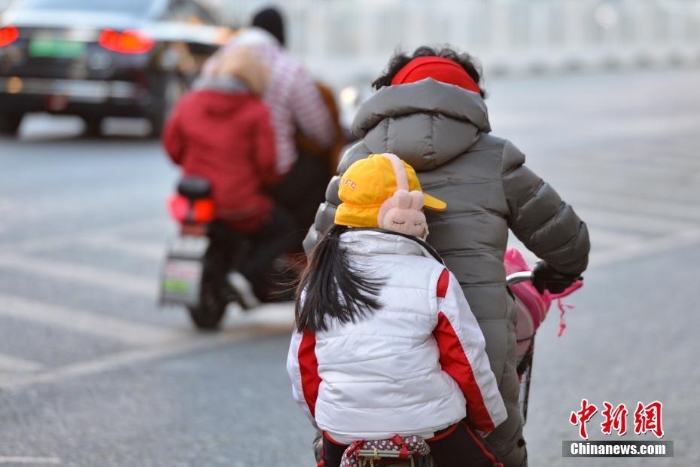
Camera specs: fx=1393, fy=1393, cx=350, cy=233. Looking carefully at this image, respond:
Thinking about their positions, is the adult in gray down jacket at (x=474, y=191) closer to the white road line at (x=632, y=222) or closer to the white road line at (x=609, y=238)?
the white road line at (x=609, y=238)

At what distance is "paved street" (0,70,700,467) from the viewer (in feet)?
18.6

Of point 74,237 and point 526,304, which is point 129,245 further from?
point 526,304

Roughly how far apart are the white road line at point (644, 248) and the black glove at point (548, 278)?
18.5 ft

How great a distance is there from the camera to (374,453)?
3328 mm

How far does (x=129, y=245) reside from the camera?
1011 centimetres

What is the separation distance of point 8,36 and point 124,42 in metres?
1.28

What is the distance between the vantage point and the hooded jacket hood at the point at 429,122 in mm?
3617

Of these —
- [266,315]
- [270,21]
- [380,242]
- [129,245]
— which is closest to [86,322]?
[266,315]

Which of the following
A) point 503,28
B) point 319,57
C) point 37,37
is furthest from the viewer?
point 503,28

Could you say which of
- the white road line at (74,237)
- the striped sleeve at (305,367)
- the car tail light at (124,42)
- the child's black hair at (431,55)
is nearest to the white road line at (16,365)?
the white road line at (74,237)

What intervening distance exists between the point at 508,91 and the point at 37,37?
1100 cm

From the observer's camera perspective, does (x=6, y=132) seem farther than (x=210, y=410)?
Yes

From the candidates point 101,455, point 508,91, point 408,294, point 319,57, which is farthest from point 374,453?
point 319,57

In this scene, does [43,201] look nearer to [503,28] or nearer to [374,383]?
[374,383]
